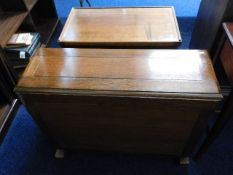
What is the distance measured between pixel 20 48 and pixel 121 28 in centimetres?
80

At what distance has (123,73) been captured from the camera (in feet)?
2.81

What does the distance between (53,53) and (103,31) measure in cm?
35

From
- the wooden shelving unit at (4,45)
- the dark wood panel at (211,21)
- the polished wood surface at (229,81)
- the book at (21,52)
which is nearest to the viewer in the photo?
the polished wood surface at (229,81)

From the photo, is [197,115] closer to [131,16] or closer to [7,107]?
[131,16]

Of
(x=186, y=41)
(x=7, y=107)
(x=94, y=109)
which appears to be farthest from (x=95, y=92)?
(x=186, y=41)

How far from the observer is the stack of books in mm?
1581

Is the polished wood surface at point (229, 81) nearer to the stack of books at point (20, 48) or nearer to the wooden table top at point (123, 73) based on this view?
the wooden table top at point (123, 73)

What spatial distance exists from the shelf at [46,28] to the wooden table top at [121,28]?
2.10ft

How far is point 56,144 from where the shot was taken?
118 centimetres

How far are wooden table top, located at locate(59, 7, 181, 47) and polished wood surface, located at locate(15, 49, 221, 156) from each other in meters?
0.18

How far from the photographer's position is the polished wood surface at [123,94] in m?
0.78

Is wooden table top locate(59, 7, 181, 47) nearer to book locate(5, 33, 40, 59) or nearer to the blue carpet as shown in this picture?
book locate(5, 33, 40, 59)

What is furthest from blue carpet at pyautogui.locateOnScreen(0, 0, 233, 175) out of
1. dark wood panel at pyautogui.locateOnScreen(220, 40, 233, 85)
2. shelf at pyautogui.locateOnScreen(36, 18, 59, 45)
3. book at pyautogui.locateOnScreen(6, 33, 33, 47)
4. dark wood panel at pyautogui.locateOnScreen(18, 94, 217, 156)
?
shelf at pyautogui.locateOnScreen(36, 18, 59, 45)

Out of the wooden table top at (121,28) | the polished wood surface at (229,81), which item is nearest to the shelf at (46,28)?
the wooden table top at (121,28)
